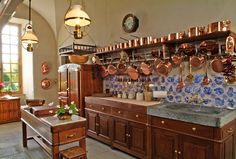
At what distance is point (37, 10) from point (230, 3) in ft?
18.2

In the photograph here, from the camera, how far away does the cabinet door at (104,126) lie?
3.61 meters

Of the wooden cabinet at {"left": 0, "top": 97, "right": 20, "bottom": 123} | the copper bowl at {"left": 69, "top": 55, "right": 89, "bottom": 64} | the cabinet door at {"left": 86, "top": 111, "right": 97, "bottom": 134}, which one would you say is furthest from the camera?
the wooden cabinet at {"left": 0, "top": 97, "right": 20, "bottom": 123}

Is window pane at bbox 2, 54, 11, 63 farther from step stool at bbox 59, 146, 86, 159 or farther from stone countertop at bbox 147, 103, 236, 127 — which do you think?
stone countertop at bbox 147, 103, 236, 127

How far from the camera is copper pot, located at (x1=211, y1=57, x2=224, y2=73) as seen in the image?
252cm

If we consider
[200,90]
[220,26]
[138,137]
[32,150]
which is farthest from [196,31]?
[32,150]

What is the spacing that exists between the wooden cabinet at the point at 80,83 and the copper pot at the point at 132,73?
1.06m

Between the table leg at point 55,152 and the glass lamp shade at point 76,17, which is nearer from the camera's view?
the glass lamp shade at point 76,17

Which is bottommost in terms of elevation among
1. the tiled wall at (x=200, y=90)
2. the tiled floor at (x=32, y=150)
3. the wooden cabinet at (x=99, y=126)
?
the tiled floor at (x=32, y=150)

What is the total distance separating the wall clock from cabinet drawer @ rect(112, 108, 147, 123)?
1.69m

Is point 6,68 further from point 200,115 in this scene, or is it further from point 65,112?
point 200,115

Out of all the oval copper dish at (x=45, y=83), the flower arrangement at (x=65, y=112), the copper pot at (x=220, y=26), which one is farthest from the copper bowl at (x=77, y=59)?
the copper pot at (x=220, y=26)

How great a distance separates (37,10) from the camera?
6066 millimetres

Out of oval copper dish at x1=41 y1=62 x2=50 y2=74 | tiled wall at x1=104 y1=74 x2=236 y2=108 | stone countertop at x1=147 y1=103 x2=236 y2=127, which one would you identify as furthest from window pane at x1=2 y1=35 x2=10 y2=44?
stone countertop at x1=147 y1=103 x2=236 y2=127

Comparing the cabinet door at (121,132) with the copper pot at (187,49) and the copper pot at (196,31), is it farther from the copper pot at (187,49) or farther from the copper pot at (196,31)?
the copper pot at (196,31)
